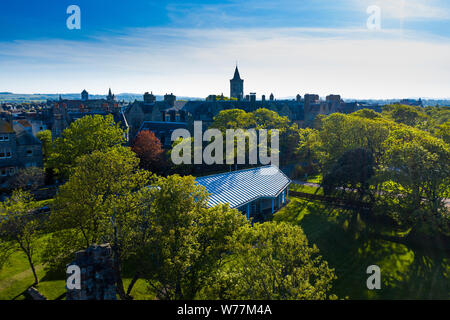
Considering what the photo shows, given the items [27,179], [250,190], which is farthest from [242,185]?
[27,179]

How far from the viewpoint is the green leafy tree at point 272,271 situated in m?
16.5

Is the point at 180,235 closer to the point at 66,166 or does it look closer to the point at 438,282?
the point at 438,282

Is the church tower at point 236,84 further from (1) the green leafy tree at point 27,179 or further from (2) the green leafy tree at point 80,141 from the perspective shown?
(1) the green leafy tree at point 27,179

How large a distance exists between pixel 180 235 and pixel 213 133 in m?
43.0

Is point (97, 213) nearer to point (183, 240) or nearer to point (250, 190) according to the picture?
point (183, 240)

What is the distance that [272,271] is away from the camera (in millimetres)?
17188

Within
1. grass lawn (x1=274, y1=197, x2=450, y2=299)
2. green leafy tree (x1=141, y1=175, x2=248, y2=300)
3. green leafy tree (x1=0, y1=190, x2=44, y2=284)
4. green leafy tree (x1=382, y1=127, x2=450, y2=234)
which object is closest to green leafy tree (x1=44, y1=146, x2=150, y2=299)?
green leafy tree (x1=141, y1=175, x2=248, y2=300)

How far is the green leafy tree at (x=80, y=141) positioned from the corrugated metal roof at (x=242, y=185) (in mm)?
18197

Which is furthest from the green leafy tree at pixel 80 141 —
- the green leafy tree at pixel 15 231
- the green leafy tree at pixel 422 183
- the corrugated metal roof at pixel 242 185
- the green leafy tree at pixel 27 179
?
the green leafy tree at pixel 422 183

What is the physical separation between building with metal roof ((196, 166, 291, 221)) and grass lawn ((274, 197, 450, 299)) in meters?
2.87

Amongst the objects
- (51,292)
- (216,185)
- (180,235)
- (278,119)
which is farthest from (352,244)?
(278,119)

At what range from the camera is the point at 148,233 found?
68.6ft

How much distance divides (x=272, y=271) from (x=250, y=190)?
22.8 meters
